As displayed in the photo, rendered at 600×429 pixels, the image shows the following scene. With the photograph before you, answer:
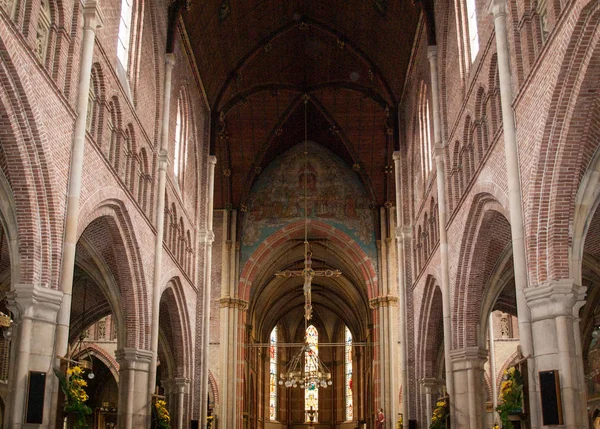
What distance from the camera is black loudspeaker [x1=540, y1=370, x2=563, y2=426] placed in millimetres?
12625

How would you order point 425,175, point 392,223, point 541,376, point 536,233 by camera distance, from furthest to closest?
point 392,223 → point 425,175 → point 536,233 → point 541,376

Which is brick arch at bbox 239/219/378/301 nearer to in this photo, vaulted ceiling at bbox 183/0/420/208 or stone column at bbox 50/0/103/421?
vaulted ceiling at bbox 183/0/420/208

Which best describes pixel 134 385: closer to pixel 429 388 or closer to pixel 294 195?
pixel 429 388

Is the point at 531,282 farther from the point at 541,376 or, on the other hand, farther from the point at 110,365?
the point at 110,365

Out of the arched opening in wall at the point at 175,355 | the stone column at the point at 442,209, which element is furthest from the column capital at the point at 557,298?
the arched opening in wall at the point at 175,355

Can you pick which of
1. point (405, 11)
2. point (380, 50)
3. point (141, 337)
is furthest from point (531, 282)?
point (380, 50)

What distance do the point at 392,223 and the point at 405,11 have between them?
1324 centimetres

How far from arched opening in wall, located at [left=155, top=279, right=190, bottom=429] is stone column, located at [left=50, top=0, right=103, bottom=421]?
10.9 m

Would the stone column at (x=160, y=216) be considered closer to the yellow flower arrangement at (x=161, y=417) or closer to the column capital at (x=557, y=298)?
the yellow flower arrangement at (x=161, y=417)

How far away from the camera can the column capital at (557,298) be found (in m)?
13.2

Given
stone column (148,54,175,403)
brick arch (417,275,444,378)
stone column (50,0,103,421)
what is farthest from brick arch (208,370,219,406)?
stone column (50,0,103,421)

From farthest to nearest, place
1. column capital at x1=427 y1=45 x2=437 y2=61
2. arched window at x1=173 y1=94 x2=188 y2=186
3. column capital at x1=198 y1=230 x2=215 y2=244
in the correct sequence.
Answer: column capital at x1=198 y1=230 x2=215 y2=244 → arched window at x1=173 y1=94 x2=188 y2=186 → column capital at x1=427 y1=45 x2=437 y2=61

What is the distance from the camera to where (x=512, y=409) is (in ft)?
47.4

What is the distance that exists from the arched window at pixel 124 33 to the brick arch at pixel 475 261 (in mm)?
9537
